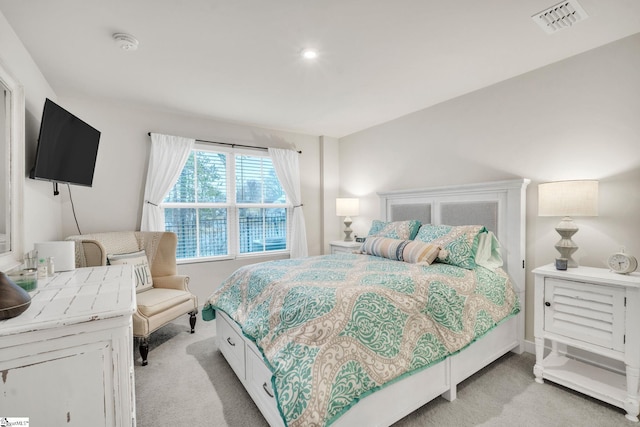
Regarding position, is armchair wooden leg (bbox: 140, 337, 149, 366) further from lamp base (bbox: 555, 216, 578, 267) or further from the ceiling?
lamp base (bbox: 555, 216, 578, 267)

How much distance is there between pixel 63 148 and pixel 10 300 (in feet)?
5.55

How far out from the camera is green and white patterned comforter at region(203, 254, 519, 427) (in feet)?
4.44

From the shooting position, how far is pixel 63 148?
223 cm

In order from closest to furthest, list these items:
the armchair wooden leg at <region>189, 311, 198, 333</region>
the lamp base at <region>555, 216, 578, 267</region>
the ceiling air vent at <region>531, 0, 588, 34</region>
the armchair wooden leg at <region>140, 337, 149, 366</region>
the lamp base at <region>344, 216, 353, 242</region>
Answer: the ceiling air vent at <region>531, 0, 588, 34</region>, the lamp base at <region>555, 216, 578, 267</region>, the armchair wooden leg at <region>140, 337, 149, 366</region>, the armchair wooden leg at <region>189, 311, 198, 333</region>, the lamp base at <region>344, 216, 353, 242</region>

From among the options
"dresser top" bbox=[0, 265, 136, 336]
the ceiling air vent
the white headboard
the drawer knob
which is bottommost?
the drawer knob

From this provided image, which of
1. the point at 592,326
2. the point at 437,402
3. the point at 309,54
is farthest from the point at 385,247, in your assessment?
the point at 309,54

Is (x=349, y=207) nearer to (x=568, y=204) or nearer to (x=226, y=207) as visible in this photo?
(x=226, y=207)

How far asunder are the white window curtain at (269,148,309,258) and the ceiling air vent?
311cm

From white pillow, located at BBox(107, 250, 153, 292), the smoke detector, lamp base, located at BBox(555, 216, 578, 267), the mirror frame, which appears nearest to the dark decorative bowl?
the mirror frame

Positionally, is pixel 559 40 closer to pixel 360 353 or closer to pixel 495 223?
pixel 495 223

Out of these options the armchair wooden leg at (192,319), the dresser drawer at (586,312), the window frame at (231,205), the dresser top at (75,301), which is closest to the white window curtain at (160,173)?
the window frame at (231,205)

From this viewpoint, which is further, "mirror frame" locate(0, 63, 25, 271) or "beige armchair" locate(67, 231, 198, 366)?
"beige armchair" locate(67, 231, 198, 366)

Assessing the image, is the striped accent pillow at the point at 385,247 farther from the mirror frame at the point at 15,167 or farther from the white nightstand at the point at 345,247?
the mirror frame at the point at 15,167

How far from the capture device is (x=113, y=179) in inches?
129
